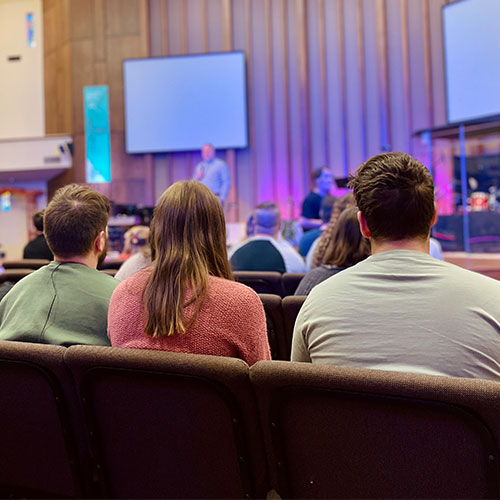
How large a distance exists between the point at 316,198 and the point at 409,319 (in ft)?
17.3

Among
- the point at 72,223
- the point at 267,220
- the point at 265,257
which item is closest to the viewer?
the point at 72,223

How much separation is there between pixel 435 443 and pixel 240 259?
7.68 feet

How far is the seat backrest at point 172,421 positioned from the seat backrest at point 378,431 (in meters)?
0.08

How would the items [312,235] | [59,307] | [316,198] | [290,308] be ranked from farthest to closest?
[316,198] → [312,235] → [290,308] → [59,307]

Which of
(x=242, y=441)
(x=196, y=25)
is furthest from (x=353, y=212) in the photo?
(x=196, y=25)

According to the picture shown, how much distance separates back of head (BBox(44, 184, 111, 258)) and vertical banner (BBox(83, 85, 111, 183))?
298 inches

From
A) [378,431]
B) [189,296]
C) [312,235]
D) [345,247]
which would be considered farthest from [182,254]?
[312,235]

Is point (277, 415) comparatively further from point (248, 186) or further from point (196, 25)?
point (196, 25)

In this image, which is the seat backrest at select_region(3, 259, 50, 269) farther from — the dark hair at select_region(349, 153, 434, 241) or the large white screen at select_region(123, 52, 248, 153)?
the large white screen at select_region(123, 52, 248, 153)

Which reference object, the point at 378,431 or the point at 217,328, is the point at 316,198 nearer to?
the point at 217,328

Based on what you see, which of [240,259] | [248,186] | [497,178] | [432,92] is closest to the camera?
[240,259]

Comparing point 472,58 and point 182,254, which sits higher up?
point 472,58

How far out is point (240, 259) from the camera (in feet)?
10.8

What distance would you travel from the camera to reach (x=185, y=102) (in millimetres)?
8766
